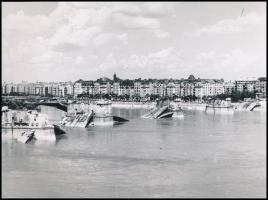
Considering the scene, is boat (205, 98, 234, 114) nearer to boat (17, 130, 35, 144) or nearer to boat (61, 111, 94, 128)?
boat (61, 111, 94, 128)

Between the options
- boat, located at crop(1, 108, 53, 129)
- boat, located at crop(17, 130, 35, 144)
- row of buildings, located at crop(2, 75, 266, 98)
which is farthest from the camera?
row of buildings, located at crop(2, 75, 266, 98)

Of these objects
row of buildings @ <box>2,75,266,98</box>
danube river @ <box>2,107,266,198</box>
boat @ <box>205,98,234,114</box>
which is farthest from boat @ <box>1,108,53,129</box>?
row of buildings @ <box>2,75,266,98</box>

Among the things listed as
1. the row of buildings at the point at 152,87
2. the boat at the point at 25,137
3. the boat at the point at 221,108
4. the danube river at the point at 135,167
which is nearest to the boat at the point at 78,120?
the danube river at the point at 135,167

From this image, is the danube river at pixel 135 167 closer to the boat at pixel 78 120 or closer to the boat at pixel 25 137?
the boat at pixel 25 137

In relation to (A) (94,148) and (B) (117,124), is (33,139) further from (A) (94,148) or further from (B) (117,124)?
(B) (117,124)

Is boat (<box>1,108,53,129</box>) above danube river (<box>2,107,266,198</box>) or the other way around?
above

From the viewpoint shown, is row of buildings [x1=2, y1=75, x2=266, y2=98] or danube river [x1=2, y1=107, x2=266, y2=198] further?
row of buildings [x1=2, y1=75, x2=266, y2=98]
